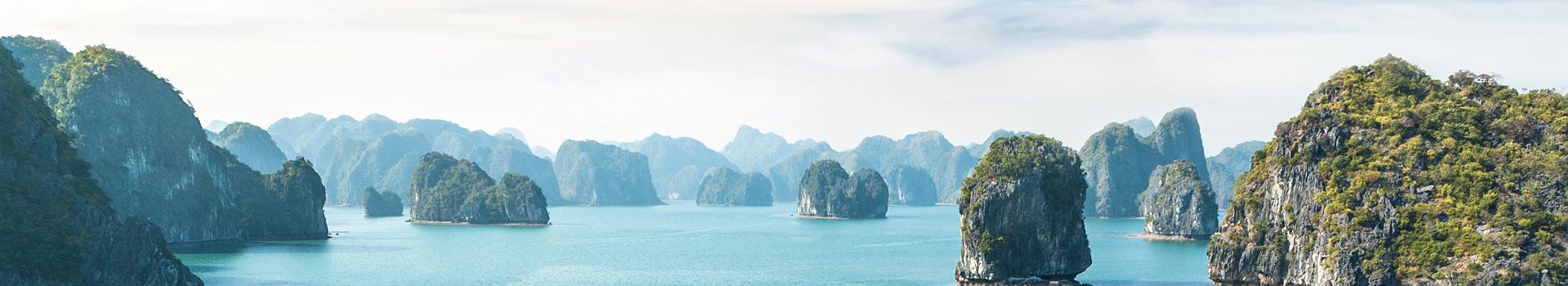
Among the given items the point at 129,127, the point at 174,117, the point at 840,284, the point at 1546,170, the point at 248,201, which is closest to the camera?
the point at 1546,170

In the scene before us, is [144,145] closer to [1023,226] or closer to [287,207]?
[287,207]

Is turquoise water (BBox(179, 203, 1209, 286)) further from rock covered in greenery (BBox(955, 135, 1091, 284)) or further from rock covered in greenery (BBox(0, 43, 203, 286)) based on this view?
rock covered in greenery (BBox(0, 43, 203, 286))

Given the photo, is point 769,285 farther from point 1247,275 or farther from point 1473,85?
point 1473,85

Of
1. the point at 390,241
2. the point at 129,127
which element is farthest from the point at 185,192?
the point at 390,241

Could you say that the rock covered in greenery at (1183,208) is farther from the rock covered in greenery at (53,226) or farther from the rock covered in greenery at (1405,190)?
the rock covered in greenery at (53,226)

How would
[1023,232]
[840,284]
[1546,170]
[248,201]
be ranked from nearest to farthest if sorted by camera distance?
[1546,170] → [1023,232] → [840,284] → [248,201]

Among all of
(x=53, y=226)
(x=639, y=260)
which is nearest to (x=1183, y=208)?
(x=639, y=260)

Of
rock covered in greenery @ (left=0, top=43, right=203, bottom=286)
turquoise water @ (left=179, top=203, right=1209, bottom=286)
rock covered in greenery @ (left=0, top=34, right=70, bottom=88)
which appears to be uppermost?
rock covered in greenery @ (left=0, top=34, right=70, bottom=88)

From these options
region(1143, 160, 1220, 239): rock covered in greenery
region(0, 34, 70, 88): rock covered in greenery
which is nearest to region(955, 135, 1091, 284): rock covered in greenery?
region(1143, 160, 1220, 239): rock covered in greenery
